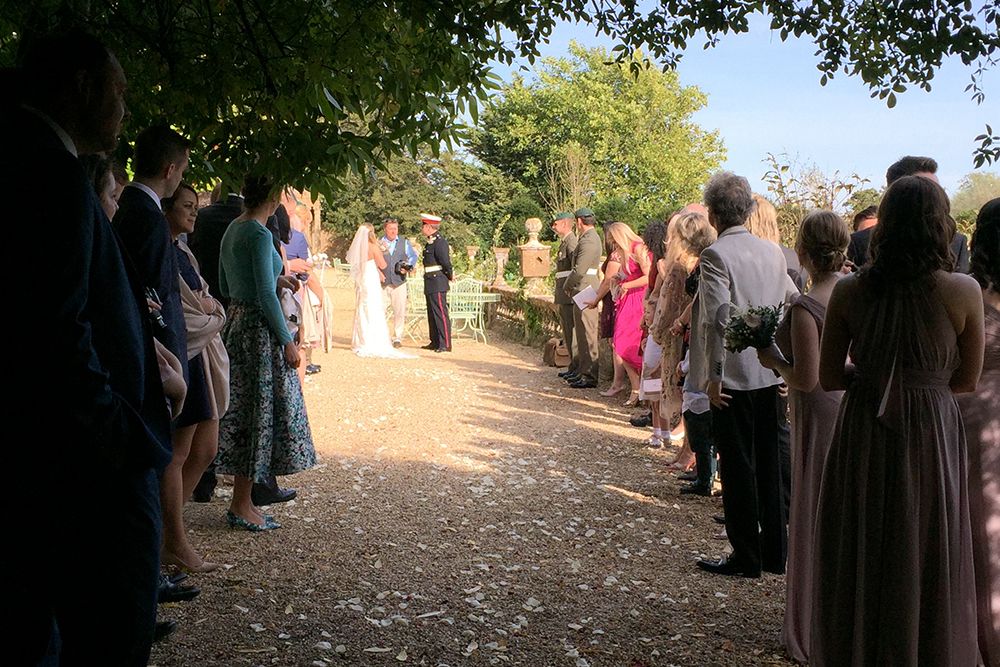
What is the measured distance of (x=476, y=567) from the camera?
580 cm

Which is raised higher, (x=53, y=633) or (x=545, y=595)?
(x=53, y=633)

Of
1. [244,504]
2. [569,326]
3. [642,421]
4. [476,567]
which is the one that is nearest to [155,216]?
[244,504]

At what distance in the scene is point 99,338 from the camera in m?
2.33

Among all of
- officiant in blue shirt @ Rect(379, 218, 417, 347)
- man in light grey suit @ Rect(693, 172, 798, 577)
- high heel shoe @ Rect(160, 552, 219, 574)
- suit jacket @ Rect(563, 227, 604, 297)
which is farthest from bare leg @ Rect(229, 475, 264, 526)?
officiant in blue shirt @ Rect(379, 218, 417, 347)

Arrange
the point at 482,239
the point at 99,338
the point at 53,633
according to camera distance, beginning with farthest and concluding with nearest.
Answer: the point at 482,239 < the point at 99,338 < the point at 53,633

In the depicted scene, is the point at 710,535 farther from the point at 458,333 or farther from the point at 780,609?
the point at 458,333

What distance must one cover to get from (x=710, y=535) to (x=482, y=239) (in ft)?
138

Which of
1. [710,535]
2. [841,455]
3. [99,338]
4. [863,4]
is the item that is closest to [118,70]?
[99,338]

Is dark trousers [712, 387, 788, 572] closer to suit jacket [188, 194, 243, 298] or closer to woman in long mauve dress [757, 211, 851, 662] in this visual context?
woman in long mauve dress [757, 211, 851, 662]

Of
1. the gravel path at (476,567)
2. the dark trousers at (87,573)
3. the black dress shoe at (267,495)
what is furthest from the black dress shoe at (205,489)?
the dark trousers at (87,573)

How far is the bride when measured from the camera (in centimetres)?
1716

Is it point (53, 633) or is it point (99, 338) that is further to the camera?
point (99, 338)

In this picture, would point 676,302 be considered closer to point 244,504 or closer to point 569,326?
point 244,504

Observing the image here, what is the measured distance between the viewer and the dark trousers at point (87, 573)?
2.15 m
